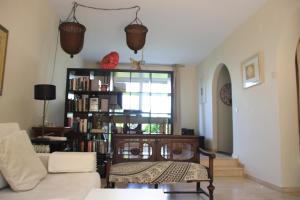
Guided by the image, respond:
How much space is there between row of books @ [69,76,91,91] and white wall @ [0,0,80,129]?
0.32 meters

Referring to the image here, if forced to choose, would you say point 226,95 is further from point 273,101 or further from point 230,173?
point 273,101

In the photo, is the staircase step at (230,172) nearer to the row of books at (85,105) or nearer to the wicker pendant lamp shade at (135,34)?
the row of books at (85,105)

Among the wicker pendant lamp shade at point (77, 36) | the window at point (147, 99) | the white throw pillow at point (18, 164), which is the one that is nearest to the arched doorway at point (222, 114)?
the window at point (147, 99)

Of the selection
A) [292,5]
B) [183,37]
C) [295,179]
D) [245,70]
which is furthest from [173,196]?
[183,37]

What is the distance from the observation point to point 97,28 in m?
5.03

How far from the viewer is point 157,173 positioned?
270 cm

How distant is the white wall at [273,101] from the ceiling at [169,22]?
0.41 meters

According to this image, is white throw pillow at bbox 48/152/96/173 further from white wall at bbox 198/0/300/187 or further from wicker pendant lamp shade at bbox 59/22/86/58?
white wall at bbox 198/0/300/187

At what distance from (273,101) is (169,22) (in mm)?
2320

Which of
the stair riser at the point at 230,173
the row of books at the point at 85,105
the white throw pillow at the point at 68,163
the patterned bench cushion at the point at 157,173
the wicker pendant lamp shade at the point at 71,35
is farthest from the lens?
Result: the stair riser at the point at 230,173

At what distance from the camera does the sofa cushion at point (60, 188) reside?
5.22ft

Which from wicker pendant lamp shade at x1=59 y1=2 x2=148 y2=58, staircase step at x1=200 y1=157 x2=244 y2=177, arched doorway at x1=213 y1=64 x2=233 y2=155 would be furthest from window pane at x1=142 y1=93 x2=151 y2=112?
wicker pendant lamp shade at x1=59 y1=2 x2=148 y2=58

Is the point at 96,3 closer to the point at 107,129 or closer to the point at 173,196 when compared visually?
the point at 107,129

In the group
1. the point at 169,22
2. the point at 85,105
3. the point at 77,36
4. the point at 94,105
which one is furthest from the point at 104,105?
the point at 169,22
